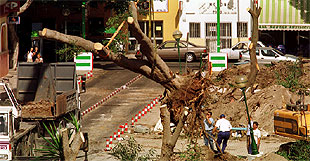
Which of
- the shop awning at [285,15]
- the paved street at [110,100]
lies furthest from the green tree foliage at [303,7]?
the paved street at [110,100]

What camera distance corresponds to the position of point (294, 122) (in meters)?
19.4

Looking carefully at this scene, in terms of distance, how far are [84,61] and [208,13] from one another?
16.4m

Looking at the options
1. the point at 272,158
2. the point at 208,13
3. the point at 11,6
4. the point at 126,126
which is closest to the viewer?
the point at 272,158

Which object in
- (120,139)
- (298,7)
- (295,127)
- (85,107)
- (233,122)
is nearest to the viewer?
(295,127)

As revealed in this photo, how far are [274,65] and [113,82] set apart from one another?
9.72 metres

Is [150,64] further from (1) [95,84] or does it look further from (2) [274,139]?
(1) [95,84]

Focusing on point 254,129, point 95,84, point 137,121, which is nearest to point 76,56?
point 95,84

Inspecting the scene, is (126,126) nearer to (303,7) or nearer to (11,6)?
(11,6)

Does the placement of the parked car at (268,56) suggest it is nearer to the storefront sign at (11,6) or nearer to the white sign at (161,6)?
the white sign at (161,6)

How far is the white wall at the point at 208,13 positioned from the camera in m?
52.8

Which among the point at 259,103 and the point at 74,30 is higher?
the point at 74,30

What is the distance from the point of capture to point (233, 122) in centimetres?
2623

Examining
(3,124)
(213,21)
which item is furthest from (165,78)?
(213,21)

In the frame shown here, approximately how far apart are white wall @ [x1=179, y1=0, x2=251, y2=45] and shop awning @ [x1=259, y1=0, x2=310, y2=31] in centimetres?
164
